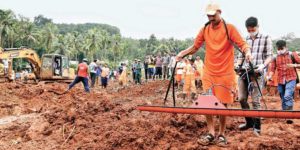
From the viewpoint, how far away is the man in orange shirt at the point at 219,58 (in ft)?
15.9

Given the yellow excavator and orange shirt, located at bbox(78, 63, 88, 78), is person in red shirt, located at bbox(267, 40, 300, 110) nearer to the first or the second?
orange shirt, located at bbox(78, 63, 88, 78)

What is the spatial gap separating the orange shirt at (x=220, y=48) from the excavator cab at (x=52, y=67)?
2103 centimetres

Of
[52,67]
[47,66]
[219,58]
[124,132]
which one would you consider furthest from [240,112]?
[47,66]

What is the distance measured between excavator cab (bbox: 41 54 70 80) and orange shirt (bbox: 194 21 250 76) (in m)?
21.0

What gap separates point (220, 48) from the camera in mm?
4898

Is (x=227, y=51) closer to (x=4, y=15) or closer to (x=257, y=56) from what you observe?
(x=257, y=56)

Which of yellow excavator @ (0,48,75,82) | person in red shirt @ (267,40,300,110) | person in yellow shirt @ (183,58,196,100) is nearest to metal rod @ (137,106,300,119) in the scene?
person in red shirt @ (267,40,300,110)

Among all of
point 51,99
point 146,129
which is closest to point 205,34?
point 146,129

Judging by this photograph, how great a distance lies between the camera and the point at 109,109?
855cm

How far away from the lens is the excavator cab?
981 inches

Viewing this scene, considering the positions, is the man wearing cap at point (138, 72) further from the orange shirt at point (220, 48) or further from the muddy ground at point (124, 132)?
the orange shirt at point (220, 48)

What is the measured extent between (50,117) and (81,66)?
7.66 metres

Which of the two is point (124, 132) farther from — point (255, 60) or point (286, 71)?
point (286, 71)

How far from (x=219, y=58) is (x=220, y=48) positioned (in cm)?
13
